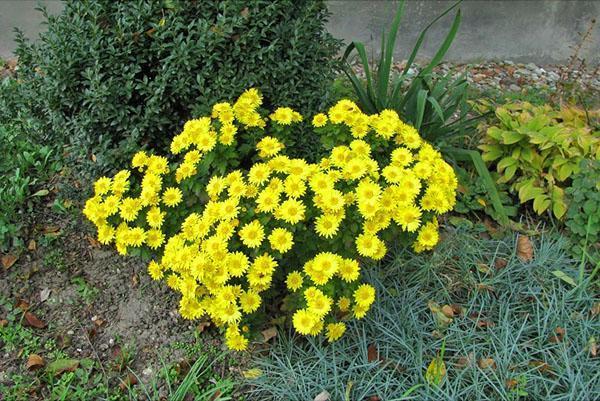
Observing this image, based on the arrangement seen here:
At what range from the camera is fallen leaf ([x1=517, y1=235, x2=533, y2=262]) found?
3053 millimetres

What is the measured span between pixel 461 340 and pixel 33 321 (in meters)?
1.86

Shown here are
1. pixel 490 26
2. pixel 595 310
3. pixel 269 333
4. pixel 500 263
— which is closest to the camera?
pixel 269 333

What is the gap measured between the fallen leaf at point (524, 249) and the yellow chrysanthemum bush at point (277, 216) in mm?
594

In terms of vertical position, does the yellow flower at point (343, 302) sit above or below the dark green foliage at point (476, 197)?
above

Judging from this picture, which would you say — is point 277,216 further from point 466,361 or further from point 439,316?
point 466,361

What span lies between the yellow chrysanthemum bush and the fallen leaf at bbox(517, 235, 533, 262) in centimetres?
59

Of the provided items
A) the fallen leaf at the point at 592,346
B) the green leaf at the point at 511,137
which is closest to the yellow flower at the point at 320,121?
the green leaf at the point at 511,137

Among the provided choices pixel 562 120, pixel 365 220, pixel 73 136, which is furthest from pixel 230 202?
pixel 562 120

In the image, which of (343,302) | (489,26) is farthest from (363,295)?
(489,26)

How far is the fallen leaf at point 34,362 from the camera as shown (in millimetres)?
2643

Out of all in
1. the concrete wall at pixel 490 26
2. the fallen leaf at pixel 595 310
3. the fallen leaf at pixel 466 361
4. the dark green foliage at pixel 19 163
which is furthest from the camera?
the concrete wall at pixel 490 26

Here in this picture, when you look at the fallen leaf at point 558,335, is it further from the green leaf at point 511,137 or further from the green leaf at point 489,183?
Answer: the green leaf at point 511,137

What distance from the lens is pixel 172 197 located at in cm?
267

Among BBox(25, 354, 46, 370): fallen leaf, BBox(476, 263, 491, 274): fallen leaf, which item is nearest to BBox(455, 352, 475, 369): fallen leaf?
BBox(476, 263, 491, 274): fallen leaf
